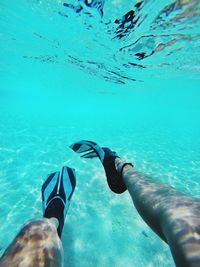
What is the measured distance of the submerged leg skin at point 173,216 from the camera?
1.28m

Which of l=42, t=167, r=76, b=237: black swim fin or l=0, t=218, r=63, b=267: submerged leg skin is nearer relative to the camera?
l=0, t=218, r=63, b=267: submerged leg skin

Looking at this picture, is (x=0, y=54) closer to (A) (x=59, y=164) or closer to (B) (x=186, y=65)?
(A) (x=59, y=164)

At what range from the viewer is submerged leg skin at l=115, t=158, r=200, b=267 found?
1280 mm

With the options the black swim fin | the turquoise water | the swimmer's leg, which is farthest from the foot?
the turquoise water

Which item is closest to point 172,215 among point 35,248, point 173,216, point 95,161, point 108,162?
point 173,216

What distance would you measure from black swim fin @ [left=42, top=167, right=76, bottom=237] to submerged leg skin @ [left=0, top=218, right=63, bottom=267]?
76 cm

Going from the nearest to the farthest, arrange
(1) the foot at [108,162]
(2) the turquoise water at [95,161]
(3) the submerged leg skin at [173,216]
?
(3) the submerged leg skin at [173,216]
(1) the foot at [108,162]
(2) the turquoise water at [95,161]

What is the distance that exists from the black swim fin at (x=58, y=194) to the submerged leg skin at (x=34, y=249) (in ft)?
2.48

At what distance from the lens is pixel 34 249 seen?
1480 mm

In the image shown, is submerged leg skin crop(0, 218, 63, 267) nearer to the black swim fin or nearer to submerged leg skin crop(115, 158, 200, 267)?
the black swim fin

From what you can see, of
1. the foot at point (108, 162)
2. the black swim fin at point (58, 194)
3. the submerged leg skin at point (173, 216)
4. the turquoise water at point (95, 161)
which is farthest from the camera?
the turquoise water at point (95, 161)

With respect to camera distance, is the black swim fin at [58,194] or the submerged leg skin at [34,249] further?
the black swim fin at [58,194]

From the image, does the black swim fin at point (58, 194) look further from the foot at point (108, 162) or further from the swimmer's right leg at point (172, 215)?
the swimmer's right leg at point (172, 215)

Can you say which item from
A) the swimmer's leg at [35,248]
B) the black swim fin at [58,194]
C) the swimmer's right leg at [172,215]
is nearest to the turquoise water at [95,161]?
the black swim fin at [58,194]
